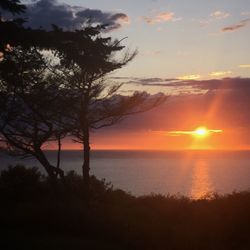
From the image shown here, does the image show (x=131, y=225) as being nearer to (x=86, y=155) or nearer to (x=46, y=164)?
(x=46, y=164)

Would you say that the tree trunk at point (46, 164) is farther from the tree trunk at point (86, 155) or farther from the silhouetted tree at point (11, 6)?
the silhouetted tree at point (11, 6)

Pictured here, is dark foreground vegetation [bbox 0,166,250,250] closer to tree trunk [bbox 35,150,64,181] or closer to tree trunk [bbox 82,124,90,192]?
tree trunk [bbox 35,150,64,181]

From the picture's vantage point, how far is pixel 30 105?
85.4 ft

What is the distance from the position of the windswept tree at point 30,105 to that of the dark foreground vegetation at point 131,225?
2783 mm

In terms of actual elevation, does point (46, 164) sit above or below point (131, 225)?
above

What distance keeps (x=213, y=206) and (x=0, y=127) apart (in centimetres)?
1202

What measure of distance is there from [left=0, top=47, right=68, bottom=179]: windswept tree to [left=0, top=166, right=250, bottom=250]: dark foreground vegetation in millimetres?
2783

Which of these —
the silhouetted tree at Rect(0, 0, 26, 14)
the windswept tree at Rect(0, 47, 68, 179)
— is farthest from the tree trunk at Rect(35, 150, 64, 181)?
the silhouetted tree at Rect(0, 0, 26, 14)

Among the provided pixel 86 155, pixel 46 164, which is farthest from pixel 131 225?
pixel 86 155

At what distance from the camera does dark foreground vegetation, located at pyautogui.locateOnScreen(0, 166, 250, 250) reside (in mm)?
16812

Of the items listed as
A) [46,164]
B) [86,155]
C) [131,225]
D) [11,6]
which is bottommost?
[131,225]

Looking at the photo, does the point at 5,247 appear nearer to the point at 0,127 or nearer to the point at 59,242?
the point at 59,242

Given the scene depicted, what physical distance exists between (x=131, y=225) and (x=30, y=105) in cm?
987

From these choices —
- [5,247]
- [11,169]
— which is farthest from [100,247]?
[11,169]
